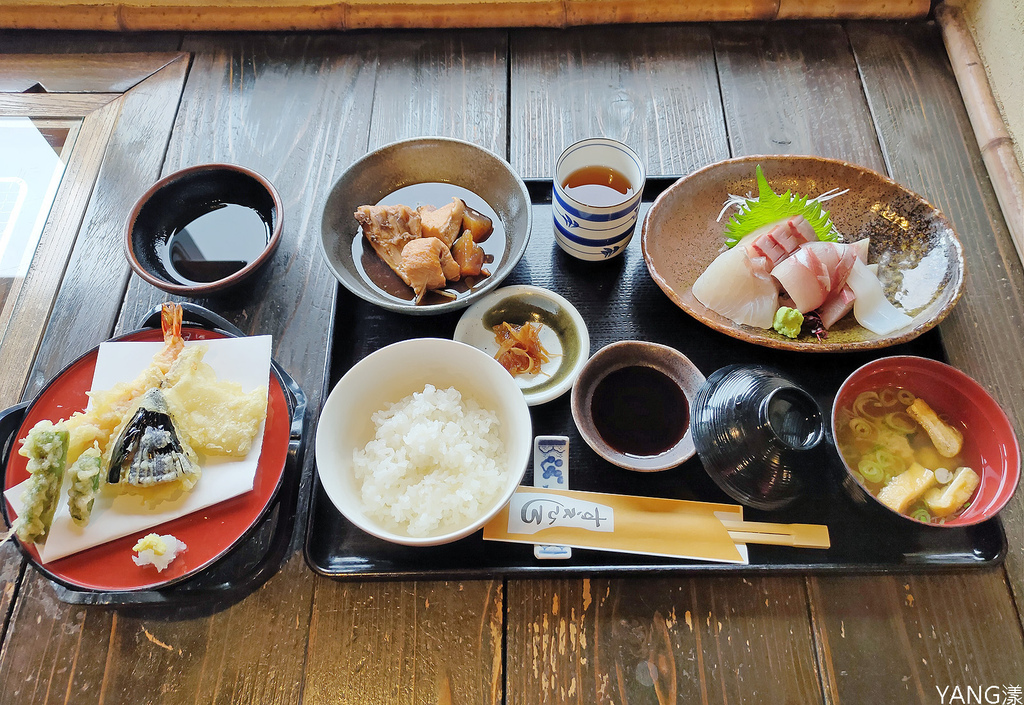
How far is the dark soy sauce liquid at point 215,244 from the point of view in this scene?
1.75 metres

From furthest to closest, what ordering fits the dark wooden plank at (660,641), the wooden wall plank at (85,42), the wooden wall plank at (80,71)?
the wooden wall plank at (85,42) → the wooden wall plank at (80,71) → the dark wooden plank at (660,641)

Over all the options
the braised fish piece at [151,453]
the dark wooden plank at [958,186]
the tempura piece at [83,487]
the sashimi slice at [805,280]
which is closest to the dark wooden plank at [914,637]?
the dark wooden plank at [958,186]

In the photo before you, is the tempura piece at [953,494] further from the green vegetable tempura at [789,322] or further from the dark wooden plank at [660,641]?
the green vegetable tempura at [789,322]

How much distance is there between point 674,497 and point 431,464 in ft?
2.00

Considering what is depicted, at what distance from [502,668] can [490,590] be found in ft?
0.57

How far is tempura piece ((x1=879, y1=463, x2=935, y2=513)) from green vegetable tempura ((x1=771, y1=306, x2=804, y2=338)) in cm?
44

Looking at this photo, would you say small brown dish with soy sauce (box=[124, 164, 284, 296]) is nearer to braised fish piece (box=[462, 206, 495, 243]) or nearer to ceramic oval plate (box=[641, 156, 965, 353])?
braised fish piece (box=[462, 206, 495, 243])

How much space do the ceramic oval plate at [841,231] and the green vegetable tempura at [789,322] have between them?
21mm

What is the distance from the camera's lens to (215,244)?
180cm

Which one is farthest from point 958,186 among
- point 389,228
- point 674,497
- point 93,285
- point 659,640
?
point 93,285

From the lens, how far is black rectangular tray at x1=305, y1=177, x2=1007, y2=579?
1354 mm

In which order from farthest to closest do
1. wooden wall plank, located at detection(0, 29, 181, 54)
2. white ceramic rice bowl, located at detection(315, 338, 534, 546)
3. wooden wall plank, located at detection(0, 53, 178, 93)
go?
wooden wall plank, located at detection(0, 29, 181, 54) < wooden wall plank, located at detection(0, 53, 178, 93) < white ceramic rice bowl, located at detection(315, 338, 534, 546)

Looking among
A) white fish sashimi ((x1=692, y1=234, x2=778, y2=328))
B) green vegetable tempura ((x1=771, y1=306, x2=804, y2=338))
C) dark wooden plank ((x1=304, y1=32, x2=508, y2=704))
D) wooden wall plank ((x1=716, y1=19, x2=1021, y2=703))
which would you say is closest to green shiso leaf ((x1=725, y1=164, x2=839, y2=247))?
white fish sashimi ((x1=692, y1=234, x2=778, y2=328))

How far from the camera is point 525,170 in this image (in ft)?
6.67
